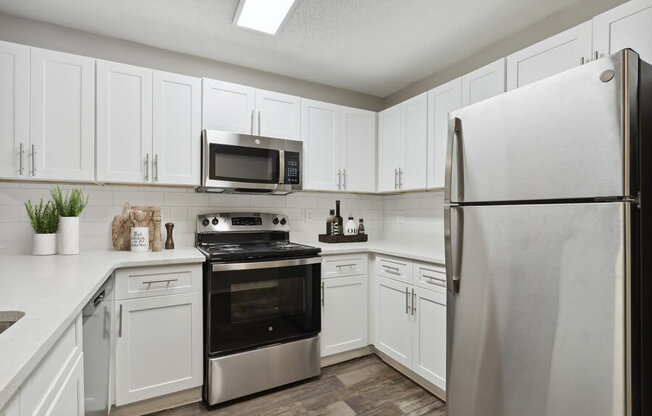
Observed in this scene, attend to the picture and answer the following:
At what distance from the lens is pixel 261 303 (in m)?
2.16

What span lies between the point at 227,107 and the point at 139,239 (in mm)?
1107

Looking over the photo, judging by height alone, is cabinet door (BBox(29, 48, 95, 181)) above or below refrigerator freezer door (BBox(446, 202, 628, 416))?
above

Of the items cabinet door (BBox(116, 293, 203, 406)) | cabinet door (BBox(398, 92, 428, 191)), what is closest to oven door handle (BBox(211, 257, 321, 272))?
cabinet door (BBox(116, 293, 203, 406))

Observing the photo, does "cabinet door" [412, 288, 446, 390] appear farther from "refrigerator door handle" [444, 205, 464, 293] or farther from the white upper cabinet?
the white upper cabinet

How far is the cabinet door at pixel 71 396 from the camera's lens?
0.91m

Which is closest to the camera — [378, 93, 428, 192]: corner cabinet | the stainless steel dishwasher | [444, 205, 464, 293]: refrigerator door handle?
the stainless steel dishwasher

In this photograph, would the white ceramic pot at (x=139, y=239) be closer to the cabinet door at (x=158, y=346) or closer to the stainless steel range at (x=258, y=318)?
the stainless steel range at (x=258, y=318)

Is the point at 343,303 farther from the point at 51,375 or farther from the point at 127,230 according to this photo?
the point at 51,375

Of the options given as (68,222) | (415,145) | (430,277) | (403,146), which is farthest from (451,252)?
(68,222)

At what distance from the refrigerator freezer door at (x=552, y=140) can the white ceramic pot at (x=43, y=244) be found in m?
2.35

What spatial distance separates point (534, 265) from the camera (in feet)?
4.13

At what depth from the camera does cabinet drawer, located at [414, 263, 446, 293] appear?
1.99 meters

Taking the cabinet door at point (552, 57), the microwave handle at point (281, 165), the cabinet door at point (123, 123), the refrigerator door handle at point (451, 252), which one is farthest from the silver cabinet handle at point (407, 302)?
the cabinet door at point (123, 123)

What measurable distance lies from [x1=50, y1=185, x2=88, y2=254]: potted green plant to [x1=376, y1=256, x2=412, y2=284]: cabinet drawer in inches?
80.9
